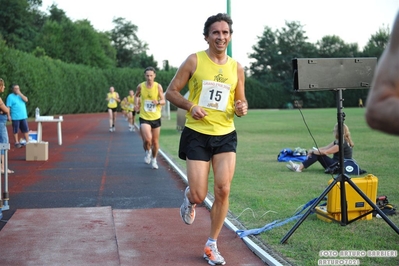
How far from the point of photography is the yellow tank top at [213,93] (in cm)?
619

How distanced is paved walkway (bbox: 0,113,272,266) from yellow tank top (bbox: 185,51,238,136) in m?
1.29

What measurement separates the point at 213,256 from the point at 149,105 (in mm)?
8206

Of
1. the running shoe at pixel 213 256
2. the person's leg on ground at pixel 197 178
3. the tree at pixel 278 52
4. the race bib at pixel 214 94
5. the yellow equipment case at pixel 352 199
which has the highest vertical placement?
the tree at pixel 278 52

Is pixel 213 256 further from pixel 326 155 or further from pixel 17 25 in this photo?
pixel 17 25

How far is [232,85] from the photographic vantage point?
625 centimetres

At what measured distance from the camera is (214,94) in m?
6.18

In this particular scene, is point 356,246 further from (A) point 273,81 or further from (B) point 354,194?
(A) point 273,81

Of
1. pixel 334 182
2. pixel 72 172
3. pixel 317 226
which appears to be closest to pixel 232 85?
Result: pixel 334 182

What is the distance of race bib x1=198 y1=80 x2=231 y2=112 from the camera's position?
20.3ft

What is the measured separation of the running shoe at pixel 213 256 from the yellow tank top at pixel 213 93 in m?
1.07

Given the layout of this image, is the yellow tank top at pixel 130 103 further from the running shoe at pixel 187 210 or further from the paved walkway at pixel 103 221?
the running shoe at pixel 187 210

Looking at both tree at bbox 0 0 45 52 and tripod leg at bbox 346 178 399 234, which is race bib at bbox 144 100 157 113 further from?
tree at bbox 0 0 45 52

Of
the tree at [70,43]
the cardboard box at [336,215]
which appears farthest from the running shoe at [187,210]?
the tree at [70,43]

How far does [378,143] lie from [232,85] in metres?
15.4
